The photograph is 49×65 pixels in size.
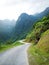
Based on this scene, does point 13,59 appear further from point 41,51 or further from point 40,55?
point 41,51

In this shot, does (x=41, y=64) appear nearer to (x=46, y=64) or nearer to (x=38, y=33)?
(x=46, y=64)

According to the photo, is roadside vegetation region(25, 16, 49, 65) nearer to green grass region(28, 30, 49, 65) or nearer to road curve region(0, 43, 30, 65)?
green grass region(28, 30, 49, 65)

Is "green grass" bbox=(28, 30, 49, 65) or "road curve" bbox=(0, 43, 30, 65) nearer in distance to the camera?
"road curve" bbox=(0, 43, 30, 65)

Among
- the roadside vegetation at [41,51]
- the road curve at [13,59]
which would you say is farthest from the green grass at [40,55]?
the road curve at [13,59]

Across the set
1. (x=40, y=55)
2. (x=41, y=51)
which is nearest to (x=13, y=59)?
(x=40, y=55)

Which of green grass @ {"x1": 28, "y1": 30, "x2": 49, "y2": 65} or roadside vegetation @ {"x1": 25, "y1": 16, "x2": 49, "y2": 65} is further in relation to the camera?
roadside vegetation @ {"x1": 25, "y1": 16, "x2": 49, "y2": 65}

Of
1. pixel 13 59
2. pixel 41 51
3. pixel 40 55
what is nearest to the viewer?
pixel 13 59

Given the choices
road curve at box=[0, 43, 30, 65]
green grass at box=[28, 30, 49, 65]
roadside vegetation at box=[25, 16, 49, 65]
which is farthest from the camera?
roadside vegetation at box=[25, 16, 49, 65]

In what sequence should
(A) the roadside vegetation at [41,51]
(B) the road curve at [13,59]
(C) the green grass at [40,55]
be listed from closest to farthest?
(B) the road curve at [13,59]
(C) the green grass at [40,55]
(A) the roadside vegetation at [41,51]

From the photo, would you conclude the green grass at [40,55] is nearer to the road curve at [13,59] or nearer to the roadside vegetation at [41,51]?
the roadside vegetation at [41,51]

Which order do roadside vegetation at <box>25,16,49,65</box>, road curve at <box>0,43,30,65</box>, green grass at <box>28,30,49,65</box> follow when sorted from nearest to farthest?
road curve at <box>0,43,30,65</box>
green grass at <box>28,30,49,65</box>
roadside vegetation at <box>25,16,49,65</box>

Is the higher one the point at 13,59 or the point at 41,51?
the point at 13,59

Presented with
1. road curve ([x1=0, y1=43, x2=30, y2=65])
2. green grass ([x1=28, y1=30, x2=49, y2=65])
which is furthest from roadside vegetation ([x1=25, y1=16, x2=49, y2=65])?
road curve ([x1=0, y1=43, x2=30, y2=65])

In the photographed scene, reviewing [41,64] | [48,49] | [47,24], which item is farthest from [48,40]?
[47,24]
